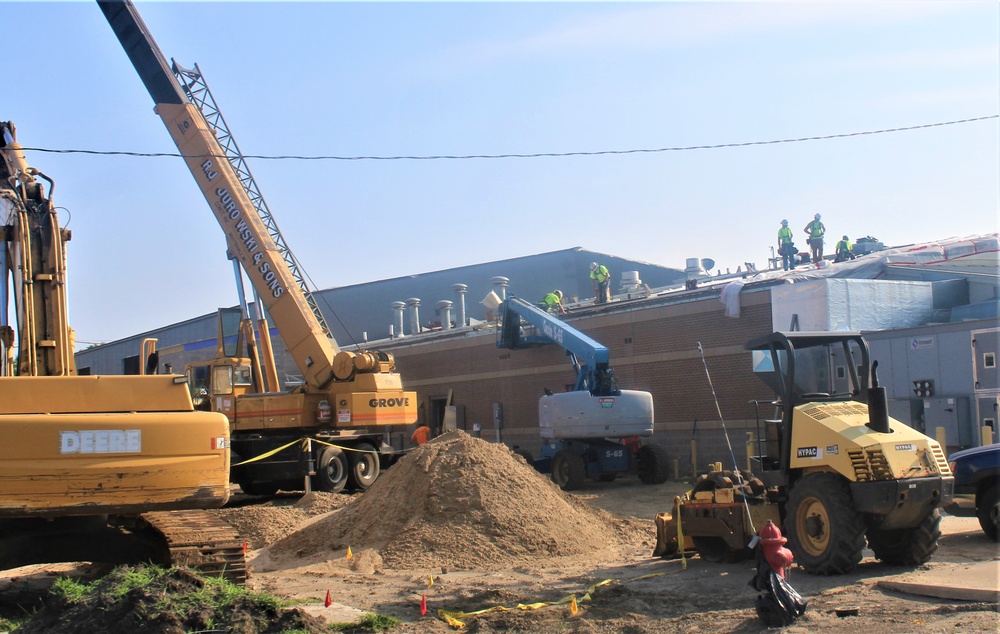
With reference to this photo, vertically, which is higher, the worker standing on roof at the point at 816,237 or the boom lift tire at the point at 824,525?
the worker standing on roof at the point at 816,237

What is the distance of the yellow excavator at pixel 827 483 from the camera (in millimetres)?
9438

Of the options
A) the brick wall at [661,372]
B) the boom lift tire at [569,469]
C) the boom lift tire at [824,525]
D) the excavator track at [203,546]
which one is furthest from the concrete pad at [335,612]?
the brick wall at [661,372]

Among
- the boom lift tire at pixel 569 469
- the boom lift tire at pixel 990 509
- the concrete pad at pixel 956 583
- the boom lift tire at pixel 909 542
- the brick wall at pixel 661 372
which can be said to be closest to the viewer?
the concrete pad at pixel 956 583

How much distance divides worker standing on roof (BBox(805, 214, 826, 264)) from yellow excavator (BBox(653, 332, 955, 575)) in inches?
787

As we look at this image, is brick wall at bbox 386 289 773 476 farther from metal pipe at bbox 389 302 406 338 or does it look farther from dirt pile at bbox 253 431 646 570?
dirt pile at bbox 253 431 646 570

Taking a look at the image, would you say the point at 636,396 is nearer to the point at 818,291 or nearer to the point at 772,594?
the point at 818,291

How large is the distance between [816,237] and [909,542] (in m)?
21.6

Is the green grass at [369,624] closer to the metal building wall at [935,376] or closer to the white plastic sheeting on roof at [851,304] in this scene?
the metal building wall at [935,376]

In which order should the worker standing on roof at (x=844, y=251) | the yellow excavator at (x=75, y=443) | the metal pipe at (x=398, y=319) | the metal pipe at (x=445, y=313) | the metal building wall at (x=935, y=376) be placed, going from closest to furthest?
the yellow excavator at (x=75, y=443), the metal building wall at (x=935, y=376), the worker standing on roof at (x=844, y=251), the metal pipe at (x=445, y=313), the metal pipe at (x=398, y=319)

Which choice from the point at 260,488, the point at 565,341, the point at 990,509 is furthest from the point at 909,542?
the point at 260,488

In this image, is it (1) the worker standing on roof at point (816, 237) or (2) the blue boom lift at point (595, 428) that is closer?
(2) the blue boom lift at point (595, 428)

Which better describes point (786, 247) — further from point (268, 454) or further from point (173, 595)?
point (173, 595)

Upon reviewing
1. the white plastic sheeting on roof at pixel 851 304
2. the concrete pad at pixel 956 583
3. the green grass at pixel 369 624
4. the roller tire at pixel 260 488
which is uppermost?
the white plastic sheeting on roof at pixel 851 304

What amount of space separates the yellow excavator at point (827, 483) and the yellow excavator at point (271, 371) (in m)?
11.9
